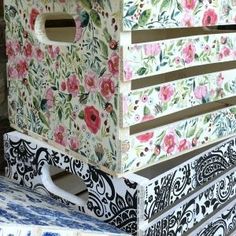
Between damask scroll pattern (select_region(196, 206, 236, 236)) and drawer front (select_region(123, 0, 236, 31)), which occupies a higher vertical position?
drawer front (select_region(123, 0, 236, 31))

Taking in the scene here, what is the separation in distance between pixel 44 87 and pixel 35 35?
96 millimetres

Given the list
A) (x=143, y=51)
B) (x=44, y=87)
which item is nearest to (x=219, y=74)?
(x=143, y=51)

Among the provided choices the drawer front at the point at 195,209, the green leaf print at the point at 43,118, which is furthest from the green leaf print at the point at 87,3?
the drawer front at the point at 195,209

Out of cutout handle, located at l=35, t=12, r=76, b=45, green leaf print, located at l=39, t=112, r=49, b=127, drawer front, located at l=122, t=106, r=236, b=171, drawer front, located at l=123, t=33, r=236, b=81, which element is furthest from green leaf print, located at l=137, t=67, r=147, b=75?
cutout handle, located at l=35, t=12, r=76, b=45

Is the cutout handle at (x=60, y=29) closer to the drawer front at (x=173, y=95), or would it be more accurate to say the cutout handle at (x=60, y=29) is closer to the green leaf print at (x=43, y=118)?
the green leaf print at (x=43, y=118)

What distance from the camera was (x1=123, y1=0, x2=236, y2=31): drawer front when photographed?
2.29 ft

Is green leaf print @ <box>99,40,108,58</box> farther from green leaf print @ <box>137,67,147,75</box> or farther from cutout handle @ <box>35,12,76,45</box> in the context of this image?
cutout handle @ <box>35,12,76,45</box>

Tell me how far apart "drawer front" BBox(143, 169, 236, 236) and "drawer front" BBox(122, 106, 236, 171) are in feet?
0.31

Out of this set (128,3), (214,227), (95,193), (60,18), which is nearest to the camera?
(128,3)

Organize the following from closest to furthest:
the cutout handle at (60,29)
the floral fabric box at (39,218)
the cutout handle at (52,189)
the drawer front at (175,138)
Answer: the floral fabric box at (39,218)
the drawer front at (175,138)
the cutout handle at (52,189)
the cutout handle at (60,29)

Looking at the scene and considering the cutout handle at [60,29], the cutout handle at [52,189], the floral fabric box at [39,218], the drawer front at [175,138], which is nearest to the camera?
the floral fabric box at [39,218]

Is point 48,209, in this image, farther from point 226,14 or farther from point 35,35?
point 226,14

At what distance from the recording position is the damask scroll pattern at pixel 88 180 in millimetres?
765

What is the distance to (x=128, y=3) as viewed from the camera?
69 cm
